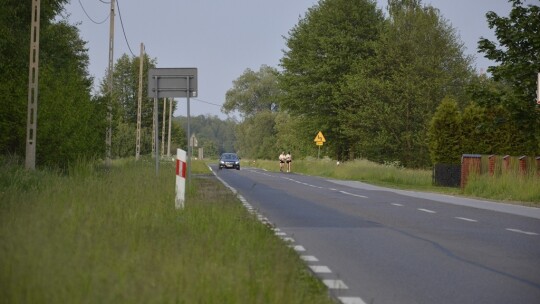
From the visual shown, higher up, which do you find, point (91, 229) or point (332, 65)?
point (332, 65)

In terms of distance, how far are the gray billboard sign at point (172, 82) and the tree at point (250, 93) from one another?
110 metres

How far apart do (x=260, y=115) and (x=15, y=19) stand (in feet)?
289

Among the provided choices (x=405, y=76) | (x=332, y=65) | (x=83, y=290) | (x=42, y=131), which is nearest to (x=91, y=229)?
(x=83, y=290)

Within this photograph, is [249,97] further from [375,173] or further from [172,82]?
[172,82]

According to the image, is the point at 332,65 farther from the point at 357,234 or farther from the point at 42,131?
the point at 357,234

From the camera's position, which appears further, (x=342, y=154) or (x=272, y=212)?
(x=342, y=154)

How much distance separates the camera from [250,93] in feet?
432

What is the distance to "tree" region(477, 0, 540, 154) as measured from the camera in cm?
2552

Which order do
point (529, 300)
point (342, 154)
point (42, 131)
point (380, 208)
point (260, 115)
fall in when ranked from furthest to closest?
point (260, 115), point (342, 154), point (42, 131), point (380, 208), point (529, 300)

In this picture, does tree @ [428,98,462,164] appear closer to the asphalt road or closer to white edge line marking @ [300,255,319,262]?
the asphalt road

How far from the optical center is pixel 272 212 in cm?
1767

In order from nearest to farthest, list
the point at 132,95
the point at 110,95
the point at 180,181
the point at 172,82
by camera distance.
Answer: the point at 180,181 → the point at 172,82 → the point at 110,95 → the point at 132,95

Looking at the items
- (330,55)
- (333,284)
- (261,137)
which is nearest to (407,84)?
(330,55)

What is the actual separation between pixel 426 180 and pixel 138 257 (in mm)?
32360
